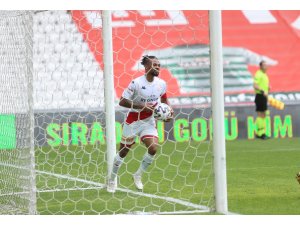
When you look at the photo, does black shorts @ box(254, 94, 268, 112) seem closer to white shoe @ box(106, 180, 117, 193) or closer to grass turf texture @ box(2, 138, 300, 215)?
grass turf texture @ box(2, 138, 300, 215)

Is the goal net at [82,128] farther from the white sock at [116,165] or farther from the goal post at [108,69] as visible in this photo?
the goal post at [108,69]

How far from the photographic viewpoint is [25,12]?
8062 mm

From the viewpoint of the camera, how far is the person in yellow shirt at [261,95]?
18.7 meters

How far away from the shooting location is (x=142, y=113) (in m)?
9.67

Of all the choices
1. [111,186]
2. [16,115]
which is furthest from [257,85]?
[16,115]

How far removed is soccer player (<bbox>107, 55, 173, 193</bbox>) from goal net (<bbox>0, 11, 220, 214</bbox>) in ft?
0.82

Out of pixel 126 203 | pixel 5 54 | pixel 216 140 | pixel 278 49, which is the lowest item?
pixel 126 203

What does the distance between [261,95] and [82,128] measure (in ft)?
13.7

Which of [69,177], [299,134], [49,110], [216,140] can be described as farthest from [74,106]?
[216,140]

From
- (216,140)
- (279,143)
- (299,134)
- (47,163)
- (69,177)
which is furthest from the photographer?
(299,134)

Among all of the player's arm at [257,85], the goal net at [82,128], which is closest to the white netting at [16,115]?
the goal net at [82,128]

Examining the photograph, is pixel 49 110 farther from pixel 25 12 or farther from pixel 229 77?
pixel 25 12

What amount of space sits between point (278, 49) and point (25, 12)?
12.9 meters

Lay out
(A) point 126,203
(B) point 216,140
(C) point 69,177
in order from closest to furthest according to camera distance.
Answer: (B) point 216,140, (A) point 126,203, (C) point 69,177
